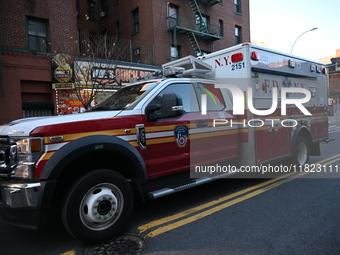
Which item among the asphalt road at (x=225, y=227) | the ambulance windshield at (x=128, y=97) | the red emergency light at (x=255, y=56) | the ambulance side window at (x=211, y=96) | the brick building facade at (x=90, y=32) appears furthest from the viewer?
the brick building facade at (x=90, y=32)

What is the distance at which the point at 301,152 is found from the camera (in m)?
6.92

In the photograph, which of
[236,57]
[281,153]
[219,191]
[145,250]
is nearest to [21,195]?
[145,250]

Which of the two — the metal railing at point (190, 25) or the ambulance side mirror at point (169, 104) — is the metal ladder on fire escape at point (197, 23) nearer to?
the metal railing at point (190, 25)

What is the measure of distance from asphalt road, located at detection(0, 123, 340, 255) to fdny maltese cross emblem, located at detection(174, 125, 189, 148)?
1.09m

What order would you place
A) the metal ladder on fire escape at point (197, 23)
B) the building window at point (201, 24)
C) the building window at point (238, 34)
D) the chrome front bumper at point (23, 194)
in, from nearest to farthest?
the chrome front bumper at point (23, 194)
the metal ladder on fire escape at point (197, 23)
the building window at point (201, 24)
the building window at point (238, 34)

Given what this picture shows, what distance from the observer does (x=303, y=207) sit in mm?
4285

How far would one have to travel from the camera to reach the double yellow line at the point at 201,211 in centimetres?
362

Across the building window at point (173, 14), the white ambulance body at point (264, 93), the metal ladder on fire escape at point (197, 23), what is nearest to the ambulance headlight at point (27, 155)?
the white ambulance body at point (264, 93)

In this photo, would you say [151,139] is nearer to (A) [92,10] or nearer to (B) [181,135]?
(B) [181,135]

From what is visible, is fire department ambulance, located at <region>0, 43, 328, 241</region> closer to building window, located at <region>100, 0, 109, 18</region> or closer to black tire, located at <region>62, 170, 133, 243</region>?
black tire, located at <region>62, 170, 133, 243</region>

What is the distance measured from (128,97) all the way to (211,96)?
160 centimetres

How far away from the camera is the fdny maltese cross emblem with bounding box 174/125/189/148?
4.14 m

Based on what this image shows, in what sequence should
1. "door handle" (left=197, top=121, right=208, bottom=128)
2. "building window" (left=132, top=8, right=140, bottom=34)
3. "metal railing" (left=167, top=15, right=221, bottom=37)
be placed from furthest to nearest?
1. "building window" (left=132, top=8, right=140, bottom=34)
2. "metal railing" (left=167, top=15, right=221, bottom=37)
3. "door handle" (left=197, top=121, right=208, bottom=128)

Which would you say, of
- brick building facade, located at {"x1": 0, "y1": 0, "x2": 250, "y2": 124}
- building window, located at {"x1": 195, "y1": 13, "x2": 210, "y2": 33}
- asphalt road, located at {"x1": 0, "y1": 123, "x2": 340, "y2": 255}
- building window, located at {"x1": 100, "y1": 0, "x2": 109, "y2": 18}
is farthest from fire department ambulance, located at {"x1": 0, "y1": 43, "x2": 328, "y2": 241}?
building window, located at {"x1": 100, "y1": 0, "x2": 109, "y2": 18}
